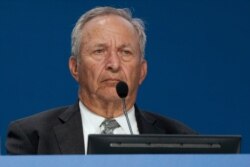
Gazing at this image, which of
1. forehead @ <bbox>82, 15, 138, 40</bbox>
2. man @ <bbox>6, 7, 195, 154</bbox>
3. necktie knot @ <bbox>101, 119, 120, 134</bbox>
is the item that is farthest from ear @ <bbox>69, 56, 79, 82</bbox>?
necktie knot @ <bbox>101, 119, 120, 134</bbox>

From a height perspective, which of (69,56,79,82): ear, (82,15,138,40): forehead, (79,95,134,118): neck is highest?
(82,15,138,40): forehead

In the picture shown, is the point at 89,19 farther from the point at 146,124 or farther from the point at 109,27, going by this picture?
the point at 146,124

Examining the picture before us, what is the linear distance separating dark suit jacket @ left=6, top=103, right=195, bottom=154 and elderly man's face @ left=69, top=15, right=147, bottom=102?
95mm

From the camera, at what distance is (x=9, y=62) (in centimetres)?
321

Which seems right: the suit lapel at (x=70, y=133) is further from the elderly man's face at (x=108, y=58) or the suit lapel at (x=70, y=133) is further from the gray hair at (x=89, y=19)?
the gray hair at (x=89, y=19)

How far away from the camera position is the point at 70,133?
8.57 ft

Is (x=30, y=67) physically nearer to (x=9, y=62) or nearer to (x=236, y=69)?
(x=9, y=62)

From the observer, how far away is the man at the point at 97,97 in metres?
2.59

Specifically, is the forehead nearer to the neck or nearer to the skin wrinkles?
the skin wrinkles

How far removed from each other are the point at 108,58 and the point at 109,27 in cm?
11

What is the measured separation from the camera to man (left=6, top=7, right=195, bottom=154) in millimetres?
2590

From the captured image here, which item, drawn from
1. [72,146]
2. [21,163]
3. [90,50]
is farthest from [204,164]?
[90,50]

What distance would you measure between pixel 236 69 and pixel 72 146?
3.36 feet

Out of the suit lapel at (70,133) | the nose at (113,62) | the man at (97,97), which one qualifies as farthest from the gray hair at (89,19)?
the suit lapel at (70,133)
